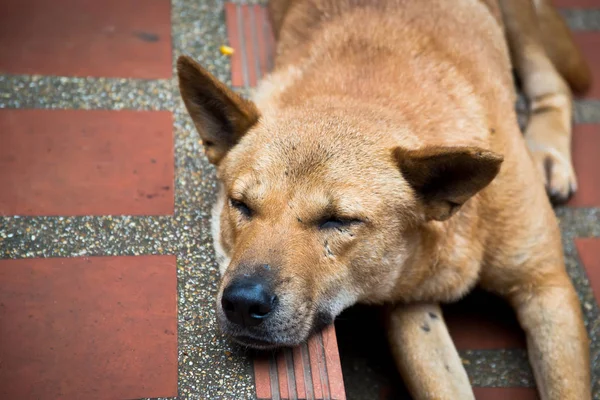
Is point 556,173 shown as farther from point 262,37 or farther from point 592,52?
point 262,37

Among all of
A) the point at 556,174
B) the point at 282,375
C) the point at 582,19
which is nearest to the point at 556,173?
the point at 556,174

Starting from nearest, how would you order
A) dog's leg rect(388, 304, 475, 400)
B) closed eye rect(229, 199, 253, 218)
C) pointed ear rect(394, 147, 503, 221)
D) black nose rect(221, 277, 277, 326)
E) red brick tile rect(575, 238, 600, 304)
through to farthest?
black nose rect(221, 277, 277, 326) < pointed ear rect(394, 147, 503, 221) < closed eye rect(229, 199, 253, 218) < dog's leg rect(388, 304, 475, 400) < red brick tile rect(575, 238, 600, 304)

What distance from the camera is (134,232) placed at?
2.71 m

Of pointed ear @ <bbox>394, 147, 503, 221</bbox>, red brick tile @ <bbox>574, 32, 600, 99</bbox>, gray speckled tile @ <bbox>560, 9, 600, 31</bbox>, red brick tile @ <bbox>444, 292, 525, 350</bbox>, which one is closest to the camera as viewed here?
pointed ear @ <bbox>394, 147, 503, 221</bbox>

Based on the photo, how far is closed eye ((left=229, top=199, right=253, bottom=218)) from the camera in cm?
245

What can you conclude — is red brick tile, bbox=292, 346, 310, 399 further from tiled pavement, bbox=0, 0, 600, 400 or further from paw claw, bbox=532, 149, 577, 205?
paw claw, bbox=532, 149, 577, 205

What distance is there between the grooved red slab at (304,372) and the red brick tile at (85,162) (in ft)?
2.52

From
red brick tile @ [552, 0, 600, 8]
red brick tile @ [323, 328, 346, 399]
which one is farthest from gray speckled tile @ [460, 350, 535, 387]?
red brick tile @ [552, 0, 600, 8]

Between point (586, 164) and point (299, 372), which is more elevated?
point (586, 164)

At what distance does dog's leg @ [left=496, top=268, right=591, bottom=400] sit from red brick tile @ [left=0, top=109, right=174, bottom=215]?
4.61ft

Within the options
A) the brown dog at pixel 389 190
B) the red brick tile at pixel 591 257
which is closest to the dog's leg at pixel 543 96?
the red brick tile at pixel 591 257

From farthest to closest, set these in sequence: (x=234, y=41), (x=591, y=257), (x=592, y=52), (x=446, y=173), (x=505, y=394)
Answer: (x=592, y=52) → (x=234, y=41) → (x=591, y=257) → (x=505, y=394) → (x=446, y=173)

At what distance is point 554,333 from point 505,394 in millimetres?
302

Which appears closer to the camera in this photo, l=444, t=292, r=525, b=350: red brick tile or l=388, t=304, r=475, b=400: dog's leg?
l=388, t=304, r=475, b=400: dog's leg
